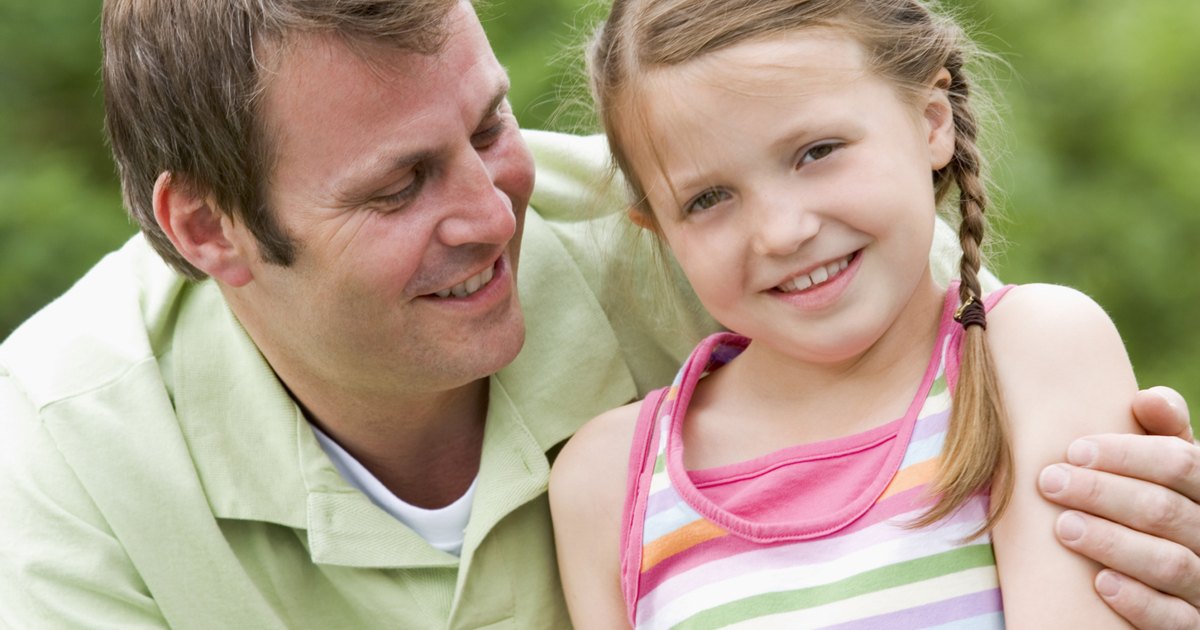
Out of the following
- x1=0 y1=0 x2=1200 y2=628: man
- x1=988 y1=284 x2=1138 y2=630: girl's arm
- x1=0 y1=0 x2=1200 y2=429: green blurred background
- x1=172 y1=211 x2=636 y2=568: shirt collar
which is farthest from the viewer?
x1=0 y1=0 x2=1200 y2=429: green blurred background

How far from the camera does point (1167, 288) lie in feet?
15.6

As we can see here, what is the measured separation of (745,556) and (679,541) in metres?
Answer: 0.12

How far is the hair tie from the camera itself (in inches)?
84.4

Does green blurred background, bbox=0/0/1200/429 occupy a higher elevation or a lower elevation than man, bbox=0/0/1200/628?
lower

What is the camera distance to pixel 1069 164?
4953 mm

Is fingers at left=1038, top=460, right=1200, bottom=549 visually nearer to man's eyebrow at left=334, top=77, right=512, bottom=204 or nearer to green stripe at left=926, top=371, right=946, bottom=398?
green stripe at left=926, top=371, right=946, bottom=398

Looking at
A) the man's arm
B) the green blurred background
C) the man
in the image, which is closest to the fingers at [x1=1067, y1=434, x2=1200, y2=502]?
the man

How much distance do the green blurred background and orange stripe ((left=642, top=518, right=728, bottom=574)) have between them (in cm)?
239

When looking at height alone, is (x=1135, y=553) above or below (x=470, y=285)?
below

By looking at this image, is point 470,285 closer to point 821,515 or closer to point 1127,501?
point 821,515

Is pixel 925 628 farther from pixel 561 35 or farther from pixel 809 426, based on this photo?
pixel 561 35

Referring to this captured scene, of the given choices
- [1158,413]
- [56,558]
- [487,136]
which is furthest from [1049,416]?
[56,558]

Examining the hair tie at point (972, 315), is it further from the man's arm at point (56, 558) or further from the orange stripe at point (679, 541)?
the man's arm at point (56, 558)

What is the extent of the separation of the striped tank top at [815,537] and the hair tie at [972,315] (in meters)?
0.06
